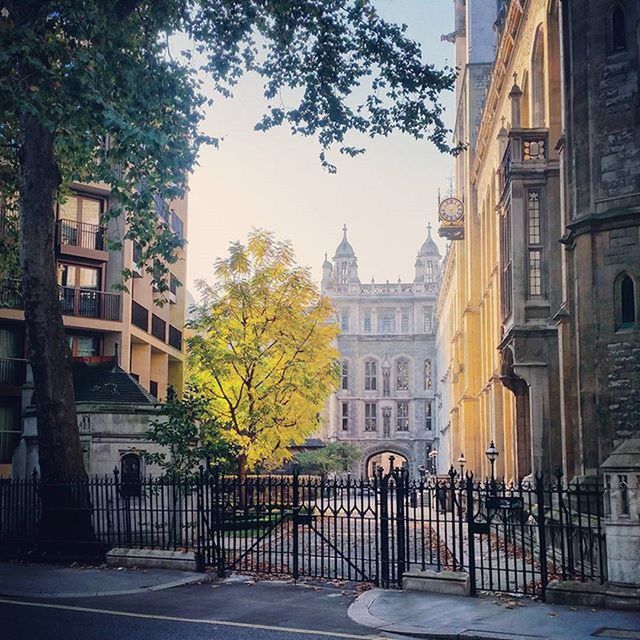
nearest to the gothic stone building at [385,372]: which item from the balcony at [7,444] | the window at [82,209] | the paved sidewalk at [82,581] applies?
the window at [82,209]

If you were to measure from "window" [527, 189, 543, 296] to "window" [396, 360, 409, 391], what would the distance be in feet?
228

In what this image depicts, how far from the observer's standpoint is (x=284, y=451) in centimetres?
3481

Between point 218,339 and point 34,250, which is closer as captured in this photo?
point 34,250

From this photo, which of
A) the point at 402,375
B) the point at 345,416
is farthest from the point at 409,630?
the point at 402,375

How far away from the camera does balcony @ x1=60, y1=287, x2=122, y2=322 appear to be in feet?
116

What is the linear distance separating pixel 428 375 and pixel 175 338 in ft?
163

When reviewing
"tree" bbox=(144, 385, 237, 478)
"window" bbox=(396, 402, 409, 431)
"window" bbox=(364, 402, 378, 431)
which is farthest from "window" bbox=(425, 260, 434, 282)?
"tree" bbox=(144, 385, 237, 478)

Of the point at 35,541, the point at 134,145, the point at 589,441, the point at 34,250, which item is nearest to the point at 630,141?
the point at 589,441

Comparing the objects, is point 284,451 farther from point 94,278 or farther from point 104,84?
point 104,84

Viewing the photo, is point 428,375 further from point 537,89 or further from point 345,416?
point 537,89

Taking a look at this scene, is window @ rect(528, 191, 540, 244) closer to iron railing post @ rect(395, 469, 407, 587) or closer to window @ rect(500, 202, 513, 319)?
window @ rect(500, 202, 513, 319)

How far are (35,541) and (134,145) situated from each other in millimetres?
8134

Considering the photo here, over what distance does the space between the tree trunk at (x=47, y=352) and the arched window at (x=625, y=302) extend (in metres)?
10.8

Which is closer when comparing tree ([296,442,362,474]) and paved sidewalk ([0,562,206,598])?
paved sidewalk ([0,562,206,598])
